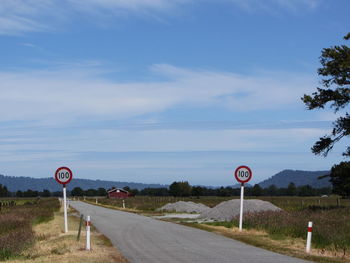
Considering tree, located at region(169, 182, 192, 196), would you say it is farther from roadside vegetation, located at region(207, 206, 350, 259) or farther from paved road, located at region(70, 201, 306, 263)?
paved road, located at region(70, 201, 306, 263)

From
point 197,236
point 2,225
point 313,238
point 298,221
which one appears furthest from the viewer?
point 2,225

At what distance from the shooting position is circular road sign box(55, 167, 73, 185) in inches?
807

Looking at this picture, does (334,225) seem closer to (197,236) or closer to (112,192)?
(197,236)

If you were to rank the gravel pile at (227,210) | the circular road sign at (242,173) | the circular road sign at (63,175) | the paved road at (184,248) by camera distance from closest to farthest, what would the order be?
1. the paved road at (184,248)
2. the circular road sign at (63,175)
3. the circular road sign at (242,173)
4. the gravel pile at (227,210)

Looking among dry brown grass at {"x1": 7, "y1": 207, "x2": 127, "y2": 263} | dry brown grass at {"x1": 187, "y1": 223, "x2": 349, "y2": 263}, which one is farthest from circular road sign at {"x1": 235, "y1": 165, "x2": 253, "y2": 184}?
dry brown grass at {"x1": 7, "y1": 207, "x2": 127, "y2": 263}

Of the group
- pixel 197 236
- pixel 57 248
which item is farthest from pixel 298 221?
pixel 57 248

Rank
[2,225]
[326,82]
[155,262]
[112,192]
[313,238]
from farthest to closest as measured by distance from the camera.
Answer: [112,192]
[326,82]
[2,225]
[313,238]
[155,262]

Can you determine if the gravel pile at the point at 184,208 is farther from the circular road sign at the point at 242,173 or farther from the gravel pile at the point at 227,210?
the circular road sign at the point at 242,173

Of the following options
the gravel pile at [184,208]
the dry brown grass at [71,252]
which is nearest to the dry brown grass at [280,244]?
the dry brown grass at [71,252]

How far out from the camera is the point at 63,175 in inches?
811

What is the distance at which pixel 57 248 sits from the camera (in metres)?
15.9

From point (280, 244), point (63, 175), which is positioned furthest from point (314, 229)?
point (63, 175)

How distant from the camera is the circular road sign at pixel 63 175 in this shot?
20494 millimetres

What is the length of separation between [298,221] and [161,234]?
602 centimetres
